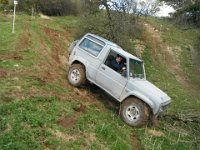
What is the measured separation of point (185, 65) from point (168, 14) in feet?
60.7

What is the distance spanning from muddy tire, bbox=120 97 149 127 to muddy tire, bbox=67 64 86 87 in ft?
6.13

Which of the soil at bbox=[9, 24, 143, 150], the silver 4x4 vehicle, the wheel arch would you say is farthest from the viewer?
the silver 4x4 vehicle

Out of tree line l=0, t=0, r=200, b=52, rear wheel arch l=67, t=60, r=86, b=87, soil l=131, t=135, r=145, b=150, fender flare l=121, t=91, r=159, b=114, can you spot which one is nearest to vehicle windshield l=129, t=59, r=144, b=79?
fender flare l=121, t=91, r=159, b=114

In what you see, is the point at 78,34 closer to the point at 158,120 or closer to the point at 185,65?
the point at 185,65

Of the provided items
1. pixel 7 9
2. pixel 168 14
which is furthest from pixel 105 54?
pixel 168 14

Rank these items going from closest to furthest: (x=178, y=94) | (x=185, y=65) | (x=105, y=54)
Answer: (x=105, y=54) < (x=178, y=94) < (x=185, y=65)

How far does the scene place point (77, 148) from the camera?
8781 mm

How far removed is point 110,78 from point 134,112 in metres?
1.41

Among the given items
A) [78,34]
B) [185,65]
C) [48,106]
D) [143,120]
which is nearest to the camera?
[48,106]

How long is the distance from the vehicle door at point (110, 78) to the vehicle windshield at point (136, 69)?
0.30 m

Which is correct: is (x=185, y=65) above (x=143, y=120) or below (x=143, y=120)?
below

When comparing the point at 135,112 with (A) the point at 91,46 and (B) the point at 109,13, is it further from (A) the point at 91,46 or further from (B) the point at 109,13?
(B) the point at 109,13

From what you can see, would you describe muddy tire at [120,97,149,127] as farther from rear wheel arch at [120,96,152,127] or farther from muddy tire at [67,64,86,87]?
muddy tire at [67,64,86,87]

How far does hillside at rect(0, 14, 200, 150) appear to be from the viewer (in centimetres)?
889
